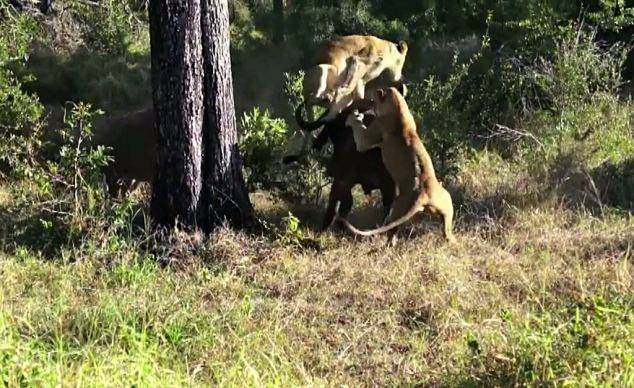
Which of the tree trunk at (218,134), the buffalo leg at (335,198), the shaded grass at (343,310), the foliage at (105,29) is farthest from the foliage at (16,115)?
the foliage at (105,29)

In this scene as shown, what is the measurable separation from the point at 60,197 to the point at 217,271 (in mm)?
1795

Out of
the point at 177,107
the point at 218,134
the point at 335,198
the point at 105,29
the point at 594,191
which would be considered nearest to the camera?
the point at 177,107

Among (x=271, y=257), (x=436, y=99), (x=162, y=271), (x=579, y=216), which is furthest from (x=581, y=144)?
(x=162, y=271)

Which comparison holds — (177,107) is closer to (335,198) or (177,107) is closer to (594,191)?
(335,198)

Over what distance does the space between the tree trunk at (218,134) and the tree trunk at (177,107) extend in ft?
0.27

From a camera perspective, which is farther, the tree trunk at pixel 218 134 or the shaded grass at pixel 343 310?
the tree trunk at pixel 218 134

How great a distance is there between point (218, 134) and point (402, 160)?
5.08 ft

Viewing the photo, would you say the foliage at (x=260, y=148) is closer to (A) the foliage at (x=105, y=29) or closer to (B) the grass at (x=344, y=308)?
(B) the grass at (x=344, y=308)

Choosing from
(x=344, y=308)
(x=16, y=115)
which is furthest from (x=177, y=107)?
(x=16, y=115)

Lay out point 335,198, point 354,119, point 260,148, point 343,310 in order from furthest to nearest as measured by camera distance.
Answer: point 260,148
point 335,198
point 354,119
point 343,310

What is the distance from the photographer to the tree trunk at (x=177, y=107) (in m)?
7.20

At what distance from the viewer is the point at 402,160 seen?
7.36 metres

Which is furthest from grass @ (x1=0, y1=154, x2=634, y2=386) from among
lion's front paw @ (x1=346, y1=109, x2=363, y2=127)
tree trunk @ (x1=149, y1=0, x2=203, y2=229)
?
lion's front paw @ (x1=346, y1=109, x2=363, y2=127)

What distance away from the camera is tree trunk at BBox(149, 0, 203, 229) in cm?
720
